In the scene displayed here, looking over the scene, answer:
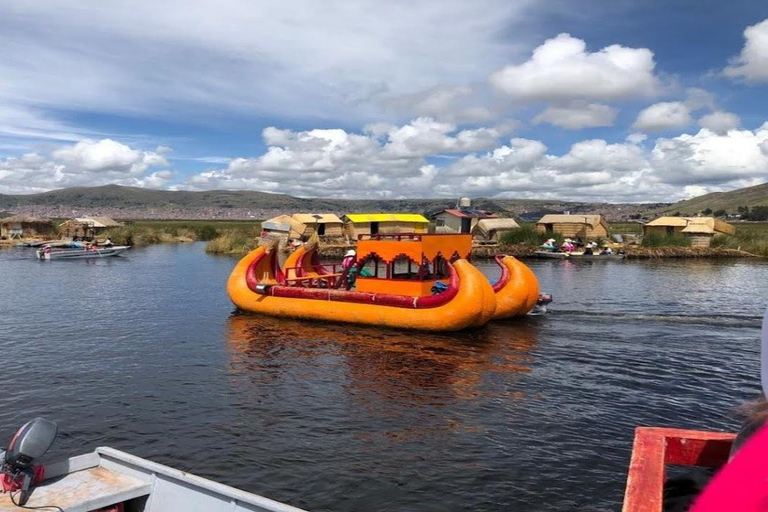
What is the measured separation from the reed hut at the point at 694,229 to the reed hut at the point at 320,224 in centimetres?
3417

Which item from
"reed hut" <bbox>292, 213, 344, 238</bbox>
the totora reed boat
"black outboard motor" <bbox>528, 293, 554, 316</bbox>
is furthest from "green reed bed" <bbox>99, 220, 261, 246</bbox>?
"black outboard motor" <bbox>528, 293, 554, 316</bbox>

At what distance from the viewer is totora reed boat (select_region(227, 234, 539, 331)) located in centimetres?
2038

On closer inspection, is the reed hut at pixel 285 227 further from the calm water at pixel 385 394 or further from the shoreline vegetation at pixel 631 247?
the calm water at pixel 385 394

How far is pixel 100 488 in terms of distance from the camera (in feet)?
27.1

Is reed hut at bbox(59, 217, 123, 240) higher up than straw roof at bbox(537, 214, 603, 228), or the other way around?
straw roof at bbox(537, 214, 603, 228)

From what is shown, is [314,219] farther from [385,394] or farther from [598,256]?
[385,394]

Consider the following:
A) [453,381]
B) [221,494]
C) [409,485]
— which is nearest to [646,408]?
[453,381]

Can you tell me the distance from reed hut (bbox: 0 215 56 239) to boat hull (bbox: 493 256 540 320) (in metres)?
74.0

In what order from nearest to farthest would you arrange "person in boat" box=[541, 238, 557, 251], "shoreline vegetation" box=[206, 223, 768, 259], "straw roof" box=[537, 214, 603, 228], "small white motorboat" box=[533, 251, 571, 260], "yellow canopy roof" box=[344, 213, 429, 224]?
"small white motorboat" box=[533, 251, 571, 260] → "shoreline vegetation" box=[206, 223, 768, 259] → "person in boat" box=[541, 238, 557, 251] → "yellow canopy roof" box=[344, 213, 429, 224] → "straw roof" box=[537, 214, 603, 228]

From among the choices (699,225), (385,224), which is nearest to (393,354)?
(385,224)

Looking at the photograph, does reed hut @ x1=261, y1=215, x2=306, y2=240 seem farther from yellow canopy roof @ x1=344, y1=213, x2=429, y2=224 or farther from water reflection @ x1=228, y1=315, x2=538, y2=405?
water reflection @ x1=228, y1=315, x2=538, y2=405

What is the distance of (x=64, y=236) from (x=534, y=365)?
71094mm

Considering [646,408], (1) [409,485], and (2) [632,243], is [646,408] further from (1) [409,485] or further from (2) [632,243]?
(2) [632,243]

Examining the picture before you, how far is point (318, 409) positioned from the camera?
45.5 ft
